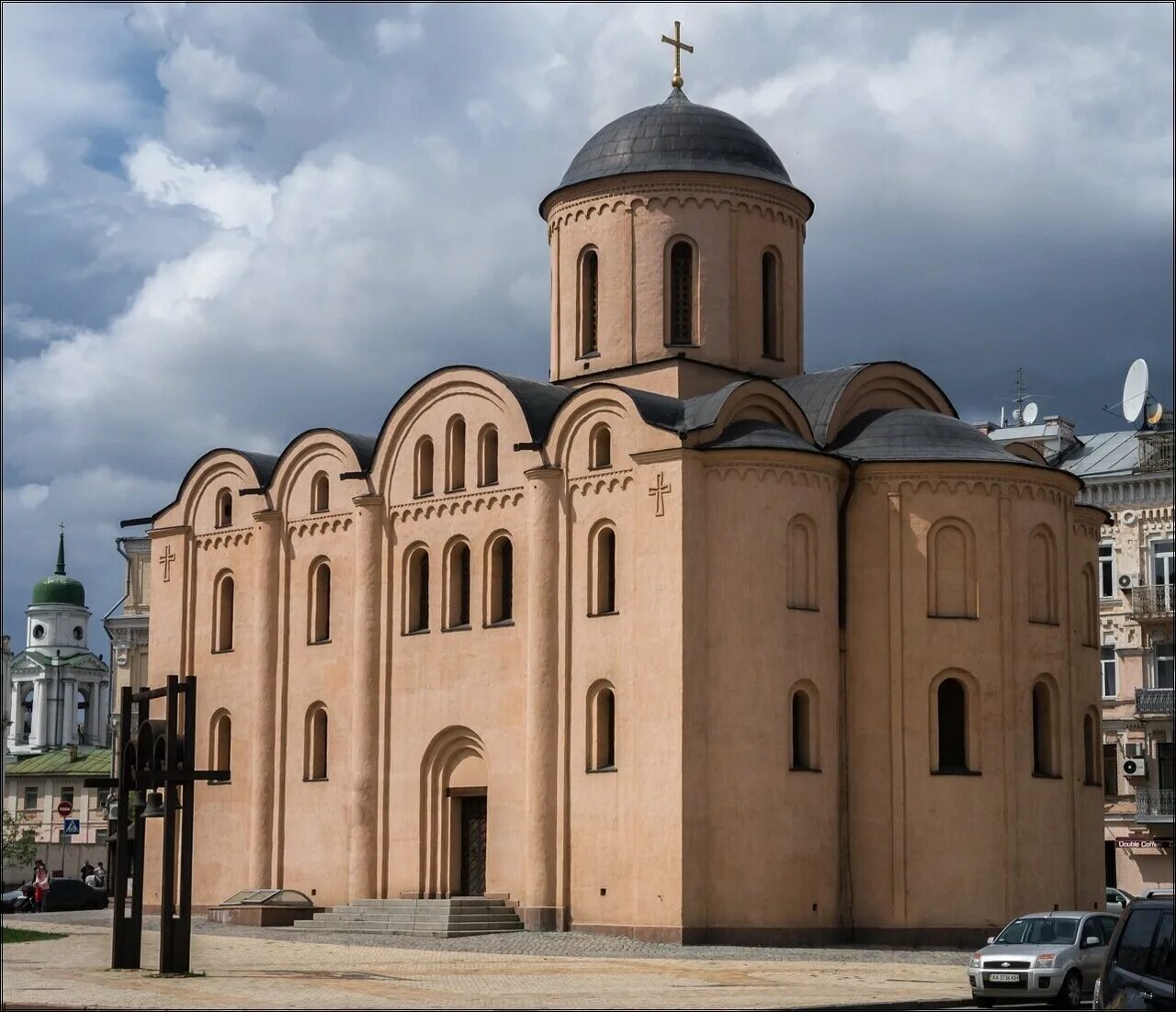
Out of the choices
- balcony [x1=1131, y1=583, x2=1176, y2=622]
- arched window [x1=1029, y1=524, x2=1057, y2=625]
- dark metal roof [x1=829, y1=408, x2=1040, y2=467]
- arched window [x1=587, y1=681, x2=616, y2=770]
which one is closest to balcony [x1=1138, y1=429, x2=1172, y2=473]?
balcony [x1=1131, y1=583, x2=1176, y2=622]

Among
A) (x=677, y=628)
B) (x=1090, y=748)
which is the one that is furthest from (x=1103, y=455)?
(x=677, y=628)

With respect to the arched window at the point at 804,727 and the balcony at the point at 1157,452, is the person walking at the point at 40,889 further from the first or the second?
the balcony at the point at 1157,452

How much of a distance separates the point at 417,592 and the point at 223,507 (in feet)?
20.6

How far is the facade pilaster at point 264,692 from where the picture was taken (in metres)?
39.9

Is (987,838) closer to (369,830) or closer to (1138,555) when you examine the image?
(369,830)

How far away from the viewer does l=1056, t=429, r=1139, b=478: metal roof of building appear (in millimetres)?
53844

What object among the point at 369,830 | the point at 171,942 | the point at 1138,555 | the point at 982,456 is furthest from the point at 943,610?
the point at 1138,555

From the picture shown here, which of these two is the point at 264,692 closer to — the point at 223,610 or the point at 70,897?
the point at 223,610

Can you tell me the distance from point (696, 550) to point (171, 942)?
11728mm

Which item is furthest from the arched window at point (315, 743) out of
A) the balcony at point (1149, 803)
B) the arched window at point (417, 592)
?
the balcony at point (1149, 803)

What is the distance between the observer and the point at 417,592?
126 feet

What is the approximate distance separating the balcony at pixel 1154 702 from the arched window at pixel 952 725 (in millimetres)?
17873

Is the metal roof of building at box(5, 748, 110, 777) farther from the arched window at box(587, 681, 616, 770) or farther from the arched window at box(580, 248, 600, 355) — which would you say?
the arched window at box(587, 681, 616, 770)

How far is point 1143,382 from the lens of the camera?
49.5 m
